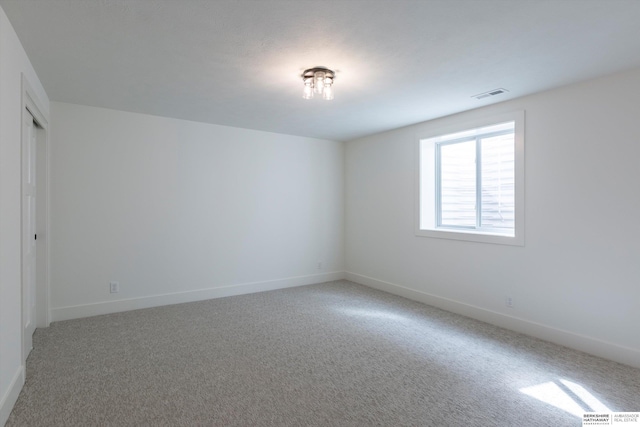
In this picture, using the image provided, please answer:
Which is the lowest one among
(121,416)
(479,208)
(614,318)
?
(121,416)

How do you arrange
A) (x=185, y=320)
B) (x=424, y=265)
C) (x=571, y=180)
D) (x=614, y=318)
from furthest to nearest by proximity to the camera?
(x=424, y=265) → (x=185, y=320) → (x=571, y=180) → (x=614, y=318)

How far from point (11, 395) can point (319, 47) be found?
121 inches

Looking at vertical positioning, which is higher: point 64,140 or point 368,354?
point 64,140

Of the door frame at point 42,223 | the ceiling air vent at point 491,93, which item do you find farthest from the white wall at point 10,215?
the ceiling air vent at point 491,93

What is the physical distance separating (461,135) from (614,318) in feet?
8.09

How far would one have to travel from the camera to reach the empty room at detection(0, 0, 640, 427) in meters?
2.14

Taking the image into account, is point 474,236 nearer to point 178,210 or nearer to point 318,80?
point 318,80

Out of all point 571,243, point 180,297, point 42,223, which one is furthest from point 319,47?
point 180,297

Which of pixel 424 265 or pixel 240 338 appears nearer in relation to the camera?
pixel 240 338

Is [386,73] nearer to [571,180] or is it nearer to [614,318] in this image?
[571,180]

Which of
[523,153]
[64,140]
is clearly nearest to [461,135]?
[523,153]

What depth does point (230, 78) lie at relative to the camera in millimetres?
3045

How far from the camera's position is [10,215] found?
7.23 feet

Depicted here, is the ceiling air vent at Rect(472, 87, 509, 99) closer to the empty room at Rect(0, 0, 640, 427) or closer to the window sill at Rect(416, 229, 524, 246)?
the empty room at Rect(0, 0, 640, 427)
